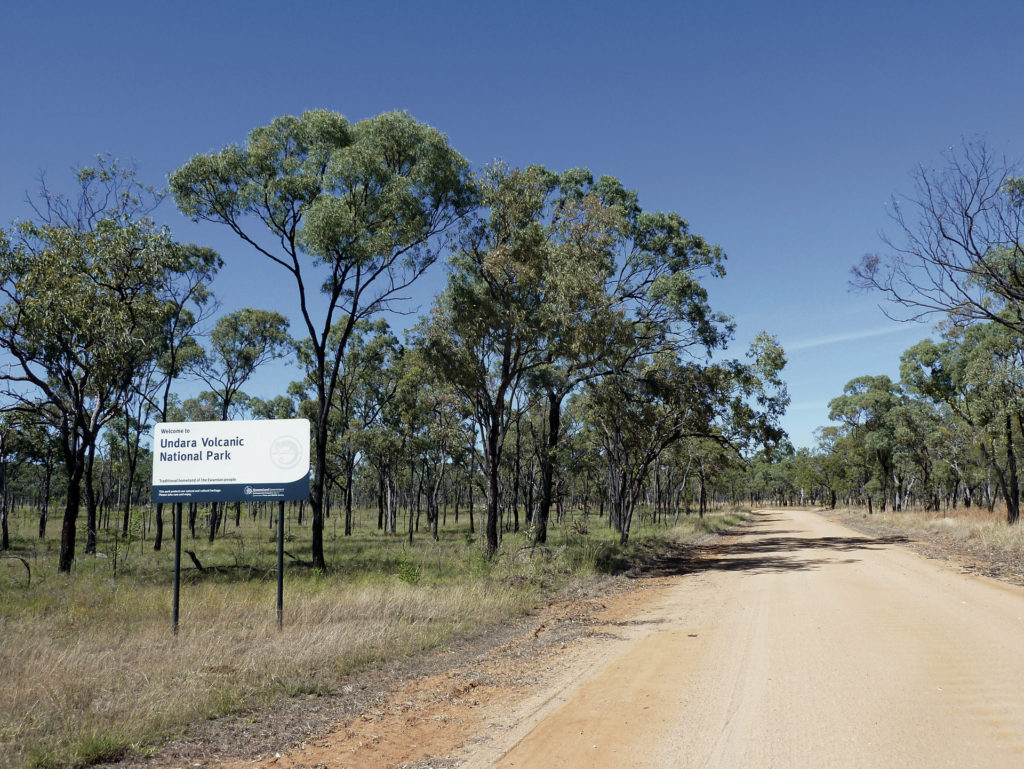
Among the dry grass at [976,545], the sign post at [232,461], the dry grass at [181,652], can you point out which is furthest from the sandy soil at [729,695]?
the dry grass at [976,545]

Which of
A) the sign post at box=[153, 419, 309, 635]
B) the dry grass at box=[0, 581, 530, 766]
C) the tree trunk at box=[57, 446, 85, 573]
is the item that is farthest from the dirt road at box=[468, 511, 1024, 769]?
the tree trunk at box=[57, 446, 85, 573]

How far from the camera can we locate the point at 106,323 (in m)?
16.6

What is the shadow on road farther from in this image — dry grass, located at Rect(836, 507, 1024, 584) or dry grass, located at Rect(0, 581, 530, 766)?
dry grass, located at Rect(0, 581, 530, 766)

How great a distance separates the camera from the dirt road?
4.85m

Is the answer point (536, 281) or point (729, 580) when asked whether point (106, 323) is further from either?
point (729, 580)

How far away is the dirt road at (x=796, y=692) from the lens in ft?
15.9

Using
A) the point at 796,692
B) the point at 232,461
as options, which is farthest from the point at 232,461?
the point at 796,692

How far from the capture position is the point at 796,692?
20.6ft

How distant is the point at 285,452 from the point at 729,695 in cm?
709

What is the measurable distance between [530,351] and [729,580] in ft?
28.5

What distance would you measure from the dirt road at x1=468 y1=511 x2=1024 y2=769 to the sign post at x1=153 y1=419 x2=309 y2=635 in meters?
5.24

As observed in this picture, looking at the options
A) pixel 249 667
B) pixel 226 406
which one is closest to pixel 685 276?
pixel 249 667

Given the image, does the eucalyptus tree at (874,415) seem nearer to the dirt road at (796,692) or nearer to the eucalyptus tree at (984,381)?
the eucalyptus tree at (984,381)

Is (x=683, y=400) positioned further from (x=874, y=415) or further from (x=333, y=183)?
(x=874, y=415)
